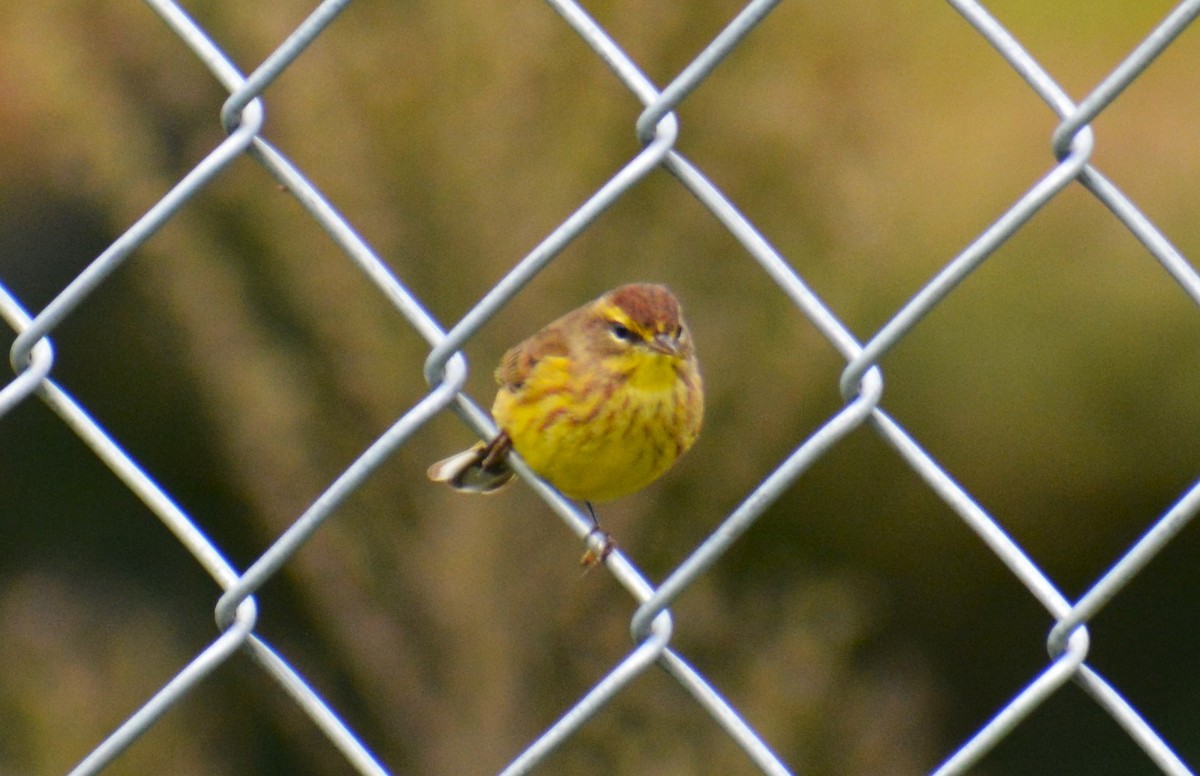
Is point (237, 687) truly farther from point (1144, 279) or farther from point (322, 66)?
point (1144, 279)

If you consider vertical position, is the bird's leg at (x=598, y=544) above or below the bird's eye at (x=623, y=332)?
below

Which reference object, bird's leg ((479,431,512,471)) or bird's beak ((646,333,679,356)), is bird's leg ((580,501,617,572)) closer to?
bird's leg ((479,431,512,471))

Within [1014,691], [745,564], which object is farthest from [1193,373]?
[745,564]

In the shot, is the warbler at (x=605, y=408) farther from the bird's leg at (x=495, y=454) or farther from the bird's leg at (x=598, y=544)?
the bird's leg at (x=598, y=544)

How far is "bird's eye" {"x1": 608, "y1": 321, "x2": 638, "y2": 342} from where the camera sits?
2826mm

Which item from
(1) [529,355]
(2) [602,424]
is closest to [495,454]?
(2) [602,424]

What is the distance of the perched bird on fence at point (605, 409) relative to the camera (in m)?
2.69

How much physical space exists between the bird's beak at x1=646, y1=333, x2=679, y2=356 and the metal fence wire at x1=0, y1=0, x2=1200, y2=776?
1.36 meters

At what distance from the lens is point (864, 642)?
517 cm

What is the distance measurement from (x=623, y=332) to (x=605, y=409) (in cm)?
20

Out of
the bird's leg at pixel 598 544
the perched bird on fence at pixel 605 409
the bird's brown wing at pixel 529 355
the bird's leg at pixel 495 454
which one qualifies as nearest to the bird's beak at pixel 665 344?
the perched bird on fence at pixel 605 409

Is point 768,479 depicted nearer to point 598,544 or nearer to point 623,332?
A: point 598,544

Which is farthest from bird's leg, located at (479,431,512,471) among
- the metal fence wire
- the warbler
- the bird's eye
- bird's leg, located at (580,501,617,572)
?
the metal fence wire

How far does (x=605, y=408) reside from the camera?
107 inches
